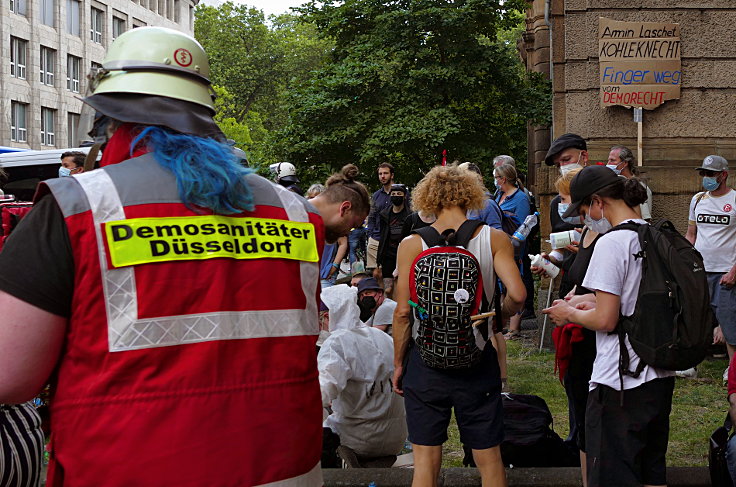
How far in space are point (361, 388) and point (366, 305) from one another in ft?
4.97

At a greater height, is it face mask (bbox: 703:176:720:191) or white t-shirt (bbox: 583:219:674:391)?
face mask (bbox: 703:176:720:191)

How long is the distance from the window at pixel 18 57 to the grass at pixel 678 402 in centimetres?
4055

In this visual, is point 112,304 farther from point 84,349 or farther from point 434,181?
point 434,181

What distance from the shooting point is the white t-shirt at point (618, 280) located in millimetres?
3846

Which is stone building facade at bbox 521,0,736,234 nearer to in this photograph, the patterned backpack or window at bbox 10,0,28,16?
the patterned backpack

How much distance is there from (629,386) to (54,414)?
103 inches

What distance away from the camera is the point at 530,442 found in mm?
5148

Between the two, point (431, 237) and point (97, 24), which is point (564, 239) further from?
point (97, 24)

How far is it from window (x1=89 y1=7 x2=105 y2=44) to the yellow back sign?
53.0 m

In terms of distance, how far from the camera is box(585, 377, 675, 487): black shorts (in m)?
3.85

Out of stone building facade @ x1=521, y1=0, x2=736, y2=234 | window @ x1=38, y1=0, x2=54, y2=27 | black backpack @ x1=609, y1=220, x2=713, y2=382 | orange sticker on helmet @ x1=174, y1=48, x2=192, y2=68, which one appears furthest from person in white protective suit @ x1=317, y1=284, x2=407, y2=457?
window @ x1=38, y1=0, x2=54, y2=27

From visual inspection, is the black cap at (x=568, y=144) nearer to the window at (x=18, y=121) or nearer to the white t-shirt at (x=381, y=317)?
the white t-shirt at (x=381, y=317)

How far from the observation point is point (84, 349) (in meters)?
1.96

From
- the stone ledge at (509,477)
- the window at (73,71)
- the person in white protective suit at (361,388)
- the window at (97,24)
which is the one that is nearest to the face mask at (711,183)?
the stone ledge at (509,477)
